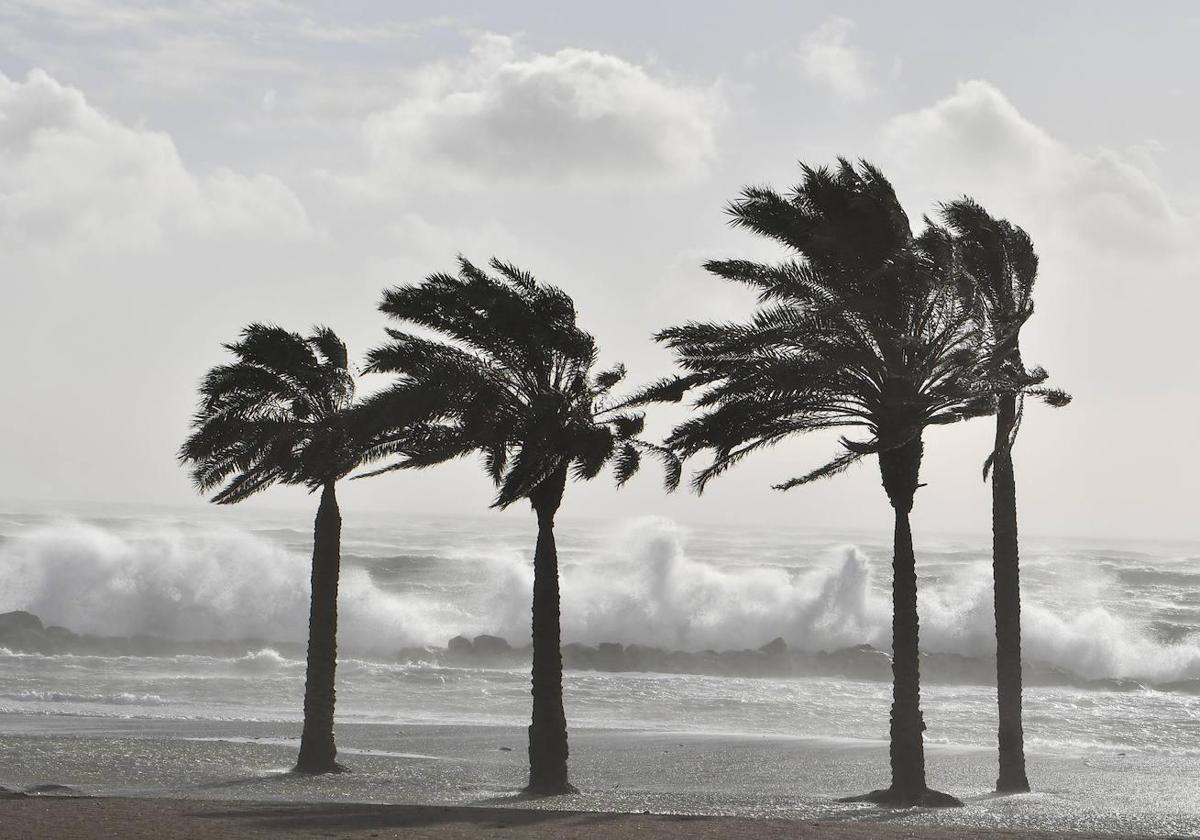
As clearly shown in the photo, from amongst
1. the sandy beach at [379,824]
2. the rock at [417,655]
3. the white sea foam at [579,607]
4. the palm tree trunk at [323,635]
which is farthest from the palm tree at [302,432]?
the white sea foam at [579,607]

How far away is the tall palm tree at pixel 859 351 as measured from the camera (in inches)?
668

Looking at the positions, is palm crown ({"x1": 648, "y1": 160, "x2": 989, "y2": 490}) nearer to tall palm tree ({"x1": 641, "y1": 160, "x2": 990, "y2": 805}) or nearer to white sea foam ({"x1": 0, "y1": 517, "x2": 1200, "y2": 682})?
tall palm tree ({"x1": 641, "y1": 160, "x2": 990, "y2": 805})

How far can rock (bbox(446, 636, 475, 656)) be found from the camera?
37344 mm

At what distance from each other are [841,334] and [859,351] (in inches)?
11.6

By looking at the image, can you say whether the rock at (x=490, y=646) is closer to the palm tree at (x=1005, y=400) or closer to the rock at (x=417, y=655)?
the rock at (x=417, y=655)

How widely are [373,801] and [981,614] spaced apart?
2970 centimetres

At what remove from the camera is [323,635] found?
18.6 metres

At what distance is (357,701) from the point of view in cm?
2769

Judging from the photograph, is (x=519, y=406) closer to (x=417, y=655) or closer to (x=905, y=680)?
(x=905, y=680)

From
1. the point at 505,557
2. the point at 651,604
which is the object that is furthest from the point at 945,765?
the point at 505,557

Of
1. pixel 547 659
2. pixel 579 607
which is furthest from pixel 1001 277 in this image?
pixel 579 607

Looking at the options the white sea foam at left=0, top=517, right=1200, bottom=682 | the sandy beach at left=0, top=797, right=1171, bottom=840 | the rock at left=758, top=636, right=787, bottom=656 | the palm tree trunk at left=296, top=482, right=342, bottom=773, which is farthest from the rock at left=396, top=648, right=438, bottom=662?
the sandy beach at left=0, top=797, right=1171, bottom=840

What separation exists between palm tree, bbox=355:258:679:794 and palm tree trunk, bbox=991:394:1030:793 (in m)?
4.27

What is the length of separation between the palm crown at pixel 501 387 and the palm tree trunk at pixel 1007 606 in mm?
4382
